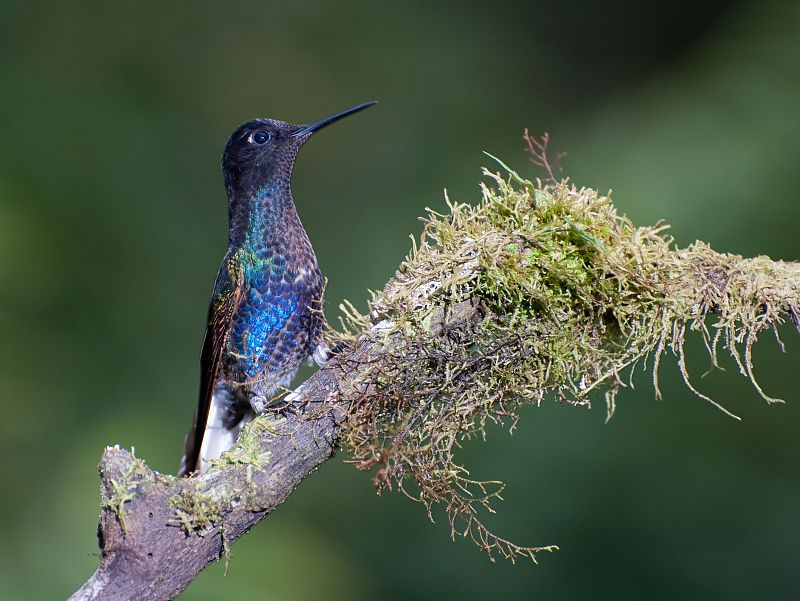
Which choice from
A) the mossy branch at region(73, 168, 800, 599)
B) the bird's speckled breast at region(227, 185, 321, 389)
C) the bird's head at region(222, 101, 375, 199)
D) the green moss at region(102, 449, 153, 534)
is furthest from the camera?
the bird's head at region(222, 101, 375, 199)

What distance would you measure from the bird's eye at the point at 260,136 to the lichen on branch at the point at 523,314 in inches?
55.7

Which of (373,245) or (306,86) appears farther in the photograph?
(306,86)

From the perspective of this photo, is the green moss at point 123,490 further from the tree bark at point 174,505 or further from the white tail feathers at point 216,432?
the white tail feathers at point 216,432

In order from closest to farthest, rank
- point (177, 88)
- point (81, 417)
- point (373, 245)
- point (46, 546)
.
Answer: point (46, 546) < point (81, 417) < point (373, 245) < point (177, 88)

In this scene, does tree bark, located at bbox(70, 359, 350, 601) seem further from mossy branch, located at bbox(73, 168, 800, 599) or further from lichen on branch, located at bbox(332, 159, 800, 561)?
lichen on branch, located at bbox(332, 159, 800, 561)

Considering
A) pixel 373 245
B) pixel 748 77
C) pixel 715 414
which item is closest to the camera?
pixel 715 414

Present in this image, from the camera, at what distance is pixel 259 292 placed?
302cm

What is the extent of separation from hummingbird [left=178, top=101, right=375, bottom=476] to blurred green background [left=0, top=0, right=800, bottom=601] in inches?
55.1

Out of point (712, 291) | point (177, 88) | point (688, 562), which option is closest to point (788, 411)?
point (688, 562)

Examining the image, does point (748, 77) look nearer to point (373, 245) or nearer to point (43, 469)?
point (373, 245)

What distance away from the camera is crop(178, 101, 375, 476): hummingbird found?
3006 millimetres

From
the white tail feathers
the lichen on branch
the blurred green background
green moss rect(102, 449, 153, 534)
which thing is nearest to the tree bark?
green moss rect(102, 449, 153, 534)

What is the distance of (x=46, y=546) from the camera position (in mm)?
4379

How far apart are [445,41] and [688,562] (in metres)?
4.83
